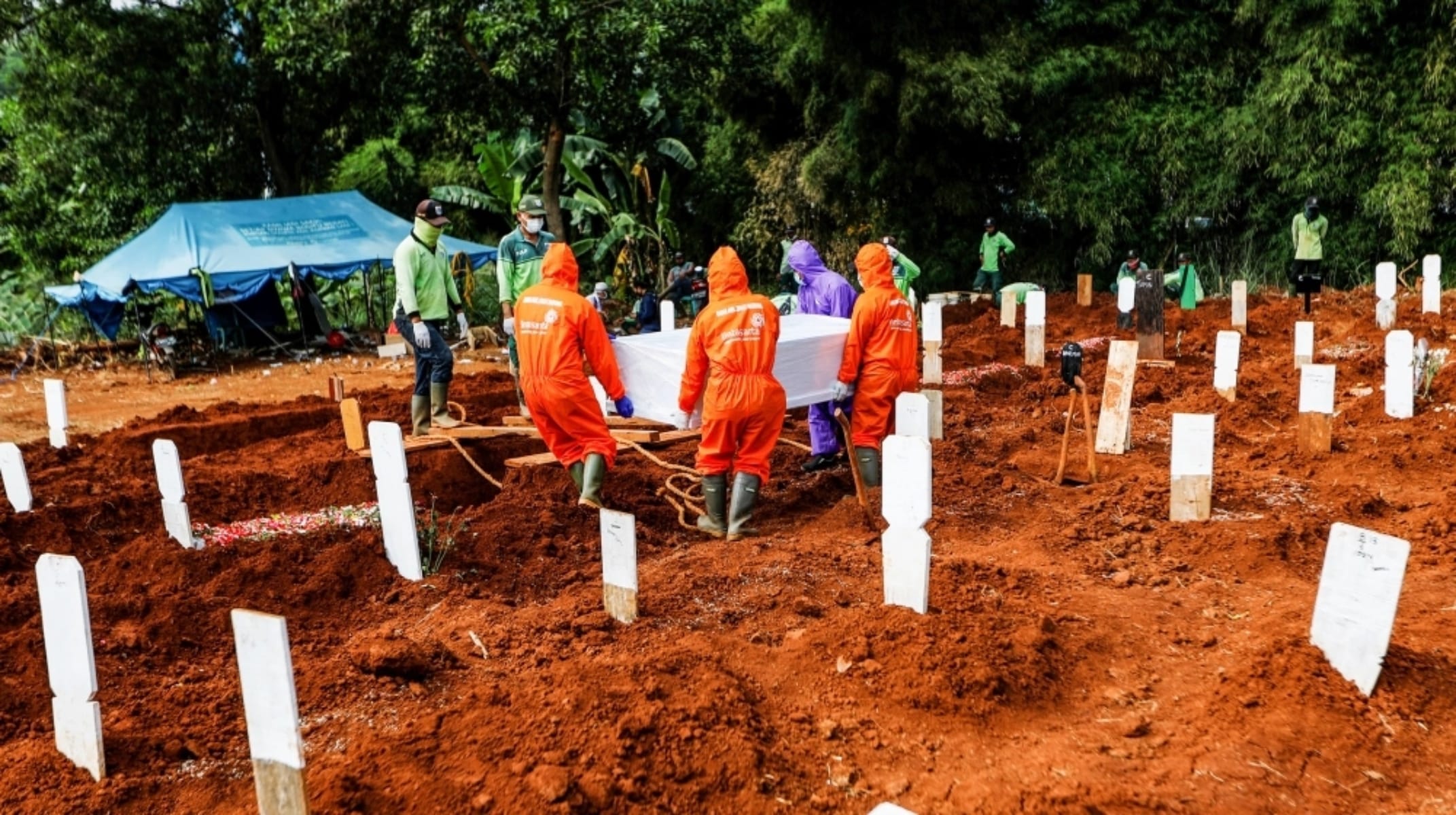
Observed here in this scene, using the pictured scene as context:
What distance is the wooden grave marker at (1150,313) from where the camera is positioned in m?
11.9

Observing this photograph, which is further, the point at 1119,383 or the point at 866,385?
the point at 1119,383

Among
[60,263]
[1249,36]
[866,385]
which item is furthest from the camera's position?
[60,263]

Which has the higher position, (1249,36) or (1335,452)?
(1249,36)

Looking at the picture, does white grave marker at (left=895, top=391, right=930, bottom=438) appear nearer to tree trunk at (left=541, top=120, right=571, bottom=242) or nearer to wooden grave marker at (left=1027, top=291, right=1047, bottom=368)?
wooden grave marker at (left=1027, top=291, right=1047, bottom=368)

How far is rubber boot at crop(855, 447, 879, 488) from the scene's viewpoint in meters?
7.34

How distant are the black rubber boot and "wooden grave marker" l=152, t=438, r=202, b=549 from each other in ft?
13.5

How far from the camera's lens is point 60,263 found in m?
23.8

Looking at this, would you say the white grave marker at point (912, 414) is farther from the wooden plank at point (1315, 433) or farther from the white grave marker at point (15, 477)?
the white grave marker at point (15, 477)

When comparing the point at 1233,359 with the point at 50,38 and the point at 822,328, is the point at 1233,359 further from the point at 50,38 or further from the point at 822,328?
the point at 50,38

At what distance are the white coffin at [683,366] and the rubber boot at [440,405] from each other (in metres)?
2.15

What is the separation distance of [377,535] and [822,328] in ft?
10.1

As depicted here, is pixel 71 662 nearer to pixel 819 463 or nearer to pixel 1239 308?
pixel 819 463

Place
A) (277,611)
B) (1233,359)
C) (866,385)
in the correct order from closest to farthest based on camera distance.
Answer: (277,611)
(866,385)
(1233,359)

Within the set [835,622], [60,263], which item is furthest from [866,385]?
[60,263]
